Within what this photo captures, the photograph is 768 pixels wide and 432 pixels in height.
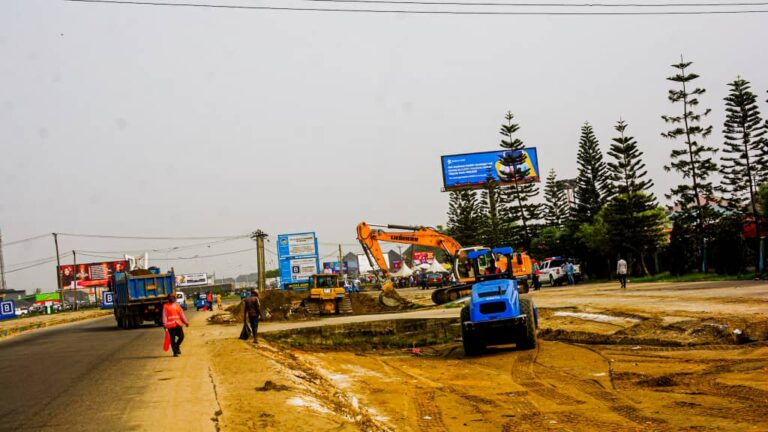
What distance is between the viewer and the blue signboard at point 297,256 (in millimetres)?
60594

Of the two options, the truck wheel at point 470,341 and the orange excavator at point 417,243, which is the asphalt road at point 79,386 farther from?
the orange excavator at point 417,243

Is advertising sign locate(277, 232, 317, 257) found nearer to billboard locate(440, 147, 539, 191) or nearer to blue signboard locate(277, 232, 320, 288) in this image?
blue signboard locate(277, 232, 320, 288)

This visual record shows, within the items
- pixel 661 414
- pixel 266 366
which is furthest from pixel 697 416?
pixel 266 366

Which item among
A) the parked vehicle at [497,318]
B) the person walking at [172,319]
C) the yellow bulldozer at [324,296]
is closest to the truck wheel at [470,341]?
the parked vehicle at [497,318]

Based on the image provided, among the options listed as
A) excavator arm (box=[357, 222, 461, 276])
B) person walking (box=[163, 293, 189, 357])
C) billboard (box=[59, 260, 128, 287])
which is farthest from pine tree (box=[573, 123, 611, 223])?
billboard (box=[59, 260, 128, 287])

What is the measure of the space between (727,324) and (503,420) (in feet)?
28.7

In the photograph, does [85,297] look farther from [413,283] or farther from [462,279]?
[462,279]

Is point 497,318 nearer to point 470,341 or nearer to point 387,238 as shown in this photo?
point 470,341

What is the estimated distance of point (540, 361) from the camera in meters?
15.1

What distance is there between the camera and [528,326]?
54.3 feet

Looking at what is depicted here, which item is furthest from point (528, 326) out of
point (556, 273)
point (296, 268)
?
point (296, 268)

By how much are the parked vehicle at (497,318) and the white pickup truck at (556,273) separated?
115ft

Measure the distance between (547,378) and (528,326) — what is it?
12.2 feet

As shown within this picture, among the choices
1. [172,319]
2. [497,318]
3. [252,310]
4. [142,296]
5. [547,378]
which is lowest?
[547,378]
